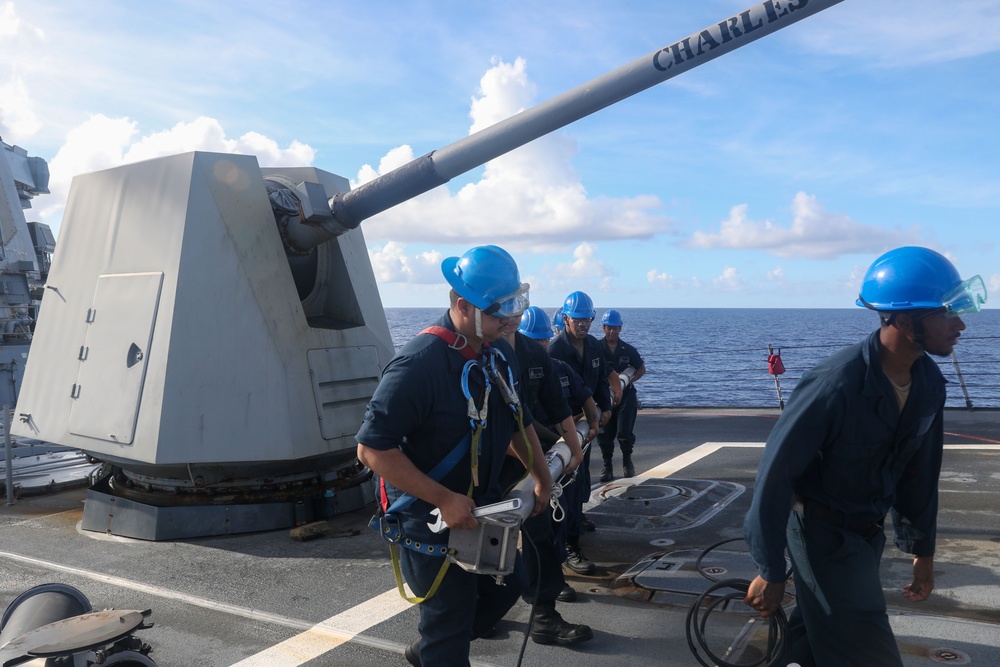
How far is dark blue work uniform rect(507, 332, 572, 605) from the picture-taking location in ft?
14.1

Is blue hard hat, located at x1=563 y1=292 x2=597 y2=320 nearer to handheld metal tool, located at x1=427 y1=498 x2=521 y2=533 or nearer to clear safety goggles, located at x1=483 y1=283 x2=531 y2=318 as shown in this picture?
clear safety goggles, located at x1=483 y1=283 x2=531 y2=318

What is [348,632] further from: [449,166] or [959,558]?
[959,558]

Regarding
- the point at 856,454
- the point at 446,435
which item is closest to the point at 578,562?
the point at 446,435

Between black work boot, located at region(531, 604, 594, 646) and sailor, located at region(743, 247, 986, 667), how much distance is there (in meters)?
1.63

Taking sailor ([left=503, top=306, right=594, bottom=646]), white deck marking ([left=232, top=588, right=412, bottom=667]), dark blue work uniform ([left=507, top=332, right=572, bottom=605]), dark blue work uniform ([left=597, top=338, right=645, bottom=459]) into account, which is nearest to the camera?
white deck marking ([left=232, top=588, right=412, bottom=667])

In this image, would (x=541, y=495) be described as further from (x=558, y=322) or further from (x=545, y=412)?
(x=558, y=322)

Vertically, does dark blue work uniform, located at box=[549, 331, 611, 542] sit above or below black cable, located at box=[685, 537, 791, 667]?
above

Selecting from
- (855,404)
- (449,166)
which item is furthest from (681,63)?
(855,404)

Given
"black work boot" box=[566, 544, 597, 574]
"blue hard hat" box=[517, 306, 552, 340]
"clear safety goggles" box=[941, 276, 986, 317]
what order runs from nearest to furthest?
"clear safety goggles" box=[941, 276, 986, 317], "black work boot" box=[566, 544, 597, 574], "blue hard hat" box=[517, 306, 552, 340]

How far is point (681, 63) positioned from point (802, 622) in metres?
3.23

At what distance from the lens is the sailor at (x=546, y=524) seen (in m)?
4.16

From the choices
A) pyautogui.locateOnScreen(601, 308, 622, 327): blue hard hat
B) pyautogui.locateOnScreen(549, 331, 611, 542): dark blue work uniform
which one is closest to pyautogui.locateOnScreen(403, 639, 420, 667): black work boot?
pyautogui.locateOnScreen(549, 331, 611, 542): dark blue work uniform

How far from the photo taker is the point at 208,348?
6184 mm

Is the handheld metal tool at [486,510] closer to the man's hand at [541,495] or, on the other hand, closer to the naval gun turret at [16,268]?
the man's hand at [541,495]
